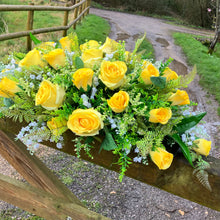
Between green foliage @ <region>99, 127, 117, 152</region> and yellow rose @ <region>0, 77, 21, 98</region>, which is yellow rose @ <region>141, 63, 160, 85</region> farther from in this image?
yellow rose @ <region>0, 77, 21, 98</region>

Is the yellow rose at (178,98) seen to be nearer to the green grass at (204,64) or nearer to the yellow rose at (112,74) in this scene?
the yellow rose at (112,74)

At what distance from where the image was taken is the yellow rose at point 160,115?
Answer: 0.94 meters

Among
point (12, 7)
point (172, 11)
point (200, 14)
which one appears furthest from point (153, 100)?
point (172, 11)

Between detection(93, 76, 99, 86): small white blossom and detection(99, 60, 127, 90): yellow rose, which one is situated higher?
detection(99, 60, 127, 90): yellow rose

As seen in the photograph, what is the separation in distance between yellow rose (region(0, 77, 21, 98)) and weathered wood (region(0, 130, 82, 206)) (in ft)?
1.37

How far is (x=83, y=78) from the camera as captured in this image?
0.99 meters

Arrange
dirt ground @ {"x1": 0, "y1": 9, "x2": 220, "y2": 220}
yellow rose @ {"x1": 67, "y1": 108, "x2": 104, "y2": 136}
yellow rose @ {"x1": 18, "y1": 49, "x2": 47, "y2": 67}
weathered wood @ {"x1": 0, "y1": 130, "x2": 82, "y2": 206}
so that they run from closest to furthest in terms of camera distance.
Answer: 1. yellow rose @ {"x1": 67, "y1": 108, "x2": 104, "y2": 136}
2. yellow rose @ {"x1": 18, "y1": 49, "x2": 47, "y2": 67}
3. weathered wood @ {"x1": 0, "y1": 130, "x2": 82, "y2": 206}
4. dirt ground @ {"x1": 0, "y1": 9, "x2": 220, "y2": 220}

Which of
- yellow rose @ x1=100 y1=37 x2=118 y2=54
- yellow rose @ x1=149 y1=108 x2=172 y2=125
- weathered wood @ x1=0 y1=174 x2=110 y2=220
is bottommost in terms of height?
weathered wood @ x1=0 y1=174 x2=110 y2=220

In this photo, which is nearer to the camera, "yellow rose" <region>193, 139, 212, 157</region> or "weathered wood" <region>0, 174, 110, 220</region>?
"yellow rose" <region>193, 139, 212, 157</region>

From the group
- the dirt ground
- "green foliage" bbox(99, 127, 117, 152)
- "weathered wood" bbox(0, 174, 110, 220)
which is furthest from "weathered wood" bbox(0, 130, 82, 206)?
the dirt ground

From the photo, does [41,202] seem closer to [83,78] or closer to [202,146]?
[83,78]

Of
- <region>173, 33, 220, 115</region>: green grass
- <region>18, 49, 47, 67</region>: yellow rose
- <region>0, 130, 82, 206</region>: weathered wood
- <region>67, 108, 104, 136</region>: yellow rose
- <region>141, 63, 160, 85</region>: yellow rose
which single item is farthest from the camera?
<region>173, 33, 220, 115</region>: green grass

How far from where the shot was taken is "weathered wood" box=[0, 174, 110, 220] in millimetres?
1312

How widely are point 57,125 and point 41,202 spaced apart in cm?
61
